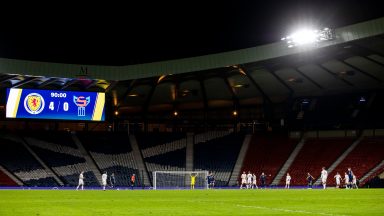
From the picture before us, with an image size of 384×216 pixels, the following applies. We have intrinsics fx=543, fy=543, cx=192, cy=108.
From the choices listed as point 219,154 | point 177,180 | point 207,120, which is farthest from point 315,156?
point 207,120

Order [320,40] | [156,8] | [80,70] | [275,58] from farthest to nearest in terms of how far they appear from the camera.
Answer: [156,8] → [80,70] → [275,58] → [320,40]

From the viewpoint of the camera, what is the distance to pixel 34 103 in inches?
2085

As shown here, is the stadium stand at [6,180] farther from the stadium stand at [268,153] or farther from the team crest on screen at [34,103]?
the stadium stand at [268,153]

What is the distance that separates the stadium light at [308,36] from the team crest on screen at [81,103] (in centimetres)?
2133

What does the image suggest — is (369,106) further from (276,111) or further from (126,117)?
(126,117)

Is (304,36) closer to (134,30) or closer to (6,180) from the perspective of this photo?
(134,30)

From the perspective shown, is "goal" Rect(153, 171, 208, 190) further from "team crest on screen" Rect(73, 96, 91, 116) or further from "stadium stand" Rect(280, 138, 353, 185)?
"team crest on screen" Rect(73, 96, 91, 116)

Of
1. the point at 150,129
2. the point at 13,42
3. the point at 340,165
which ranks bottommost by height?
the point at 340,165

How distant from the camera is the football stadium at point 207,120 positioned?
49656 mm

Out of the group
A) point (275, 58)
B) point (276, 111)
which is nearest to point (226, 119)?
point (276, 111)

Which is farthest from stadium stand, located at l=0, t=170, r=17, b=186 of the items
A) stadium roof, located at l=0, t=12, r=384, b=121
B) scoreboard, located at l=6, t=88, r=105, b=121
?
stadium roof, located at l=0, t=12, r=384, b=121

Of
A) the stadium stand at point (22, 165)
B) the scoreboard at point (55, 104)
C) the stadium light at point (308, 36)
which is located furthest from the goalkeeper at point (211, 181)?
the stadium light at point (308, 36)

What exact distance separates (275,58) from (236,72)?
7.59 m

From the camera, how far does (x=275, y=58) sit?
4728 cm
